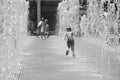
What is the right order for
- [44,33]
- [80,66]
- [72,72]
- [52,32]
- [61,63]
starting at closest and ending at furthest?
1. [72,72]
2. [80,66]
3. [61,63]
4. [44,33]
5. [52,32]

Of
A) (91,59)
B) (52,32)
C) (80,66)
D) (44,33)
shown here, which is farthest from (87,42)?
(52,32)

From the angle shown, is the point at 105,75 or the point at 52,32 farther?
the point at 52,32

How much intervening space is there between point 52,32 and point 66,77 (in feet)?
125

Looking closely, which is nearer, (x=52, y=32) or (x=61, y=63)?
(x=61, y=63)

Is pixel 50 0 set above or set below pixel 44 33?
above

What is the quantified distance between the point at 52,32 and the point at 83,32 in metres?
25.7

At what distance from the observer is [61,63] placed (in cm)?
1413

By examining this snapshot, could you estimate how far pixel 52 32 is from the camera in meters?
48.6

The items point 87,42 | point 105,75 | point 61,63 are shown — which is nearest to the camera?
point 105,75

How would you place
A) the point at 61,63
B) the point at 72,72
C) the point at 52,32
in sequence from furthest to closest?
the point at 52,32 → the point at 61,63 → the point at 72,72

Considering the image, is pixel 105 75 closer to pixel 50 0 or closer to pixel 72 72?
pixel 72 72

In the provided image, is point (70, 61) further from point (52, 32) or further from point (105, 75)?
point (52, 32)

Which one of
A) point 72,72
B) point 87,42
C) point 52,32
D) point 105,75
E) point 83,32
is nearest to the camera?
point 105,75

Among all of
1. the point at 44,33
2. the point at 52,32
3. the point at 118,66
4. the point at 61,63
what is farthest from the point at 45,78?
the point at 52,32
